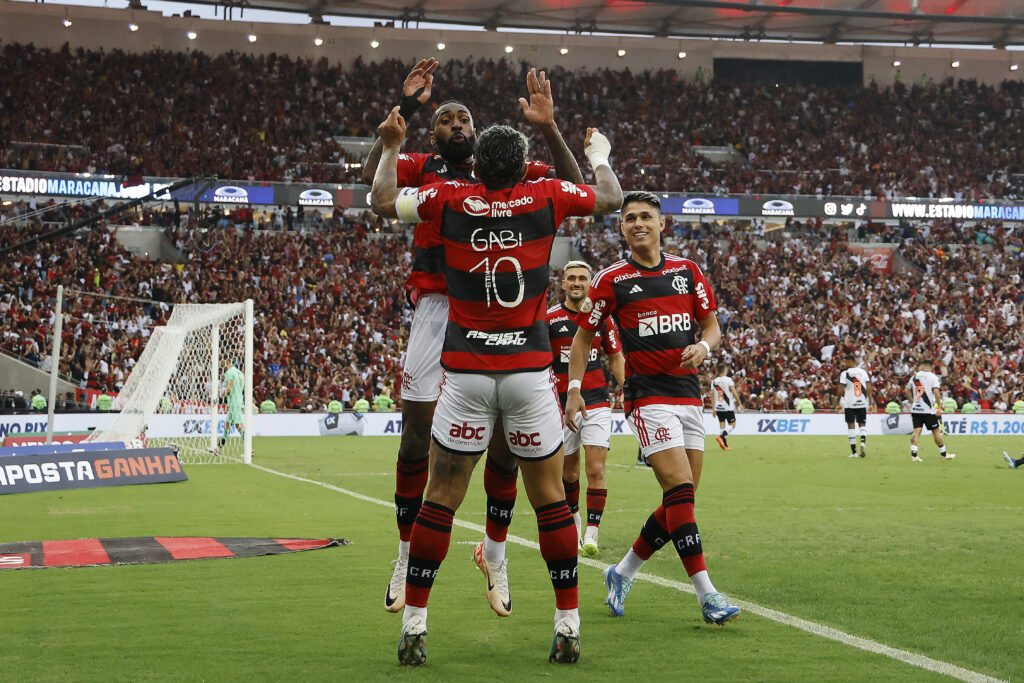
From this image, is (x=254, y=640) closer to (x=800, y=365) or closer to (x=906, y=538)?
(x=906, y=538)

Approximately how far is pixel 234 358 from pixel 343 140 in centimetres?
2254

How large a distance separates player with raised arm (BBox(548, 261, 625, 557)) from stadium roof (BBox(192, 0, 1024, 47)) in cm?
3541

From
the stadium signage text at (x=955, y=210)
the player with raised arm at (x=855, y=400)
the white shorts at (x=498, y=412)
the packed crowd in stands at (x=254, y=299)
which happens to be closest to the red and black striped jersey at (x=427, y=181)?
the white shorts at (x=498, y=412)

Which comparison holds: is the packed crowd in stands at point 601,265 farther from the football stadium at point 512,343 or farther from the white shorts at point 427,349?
the white shorts at point 427,349

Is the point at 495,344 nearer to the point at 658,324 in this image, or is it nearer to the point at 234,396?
the point at 658,324

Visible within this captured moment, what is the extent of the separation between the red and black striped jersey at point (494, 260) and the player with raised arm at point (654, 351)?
147 centimetres

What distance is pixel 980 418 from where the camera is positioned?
33812 mm

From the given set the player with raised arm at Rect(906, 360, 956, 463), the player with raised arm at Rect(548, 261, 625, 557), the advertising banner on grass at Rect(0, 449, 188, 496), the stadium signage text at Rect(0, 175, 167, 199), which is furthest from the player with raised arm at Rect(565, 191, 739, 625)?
the stadium signage text at Rect(0, 175, 167, 199)

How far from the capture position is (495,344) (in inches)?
201

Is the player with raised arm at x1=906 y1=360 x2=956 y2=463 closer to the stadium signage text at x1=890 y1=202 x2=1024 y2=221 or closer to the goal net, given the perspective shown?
the goal net

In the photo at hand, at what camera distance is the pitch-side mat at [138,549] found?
8.24 metres

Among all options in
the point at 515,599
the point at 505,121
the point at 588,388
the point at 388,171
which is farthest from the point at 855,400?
the point at 505,121

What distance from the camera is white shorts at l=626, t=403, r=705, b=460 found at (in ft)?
21.4

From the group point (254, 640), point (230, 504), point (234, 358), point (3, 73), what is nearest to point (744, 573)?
point (254, 640)
